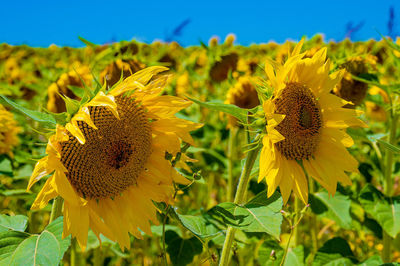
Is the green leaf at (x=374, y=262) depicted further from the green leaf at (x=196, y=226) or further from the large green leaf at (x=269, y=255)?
the green leaf at (x=196, y=226)

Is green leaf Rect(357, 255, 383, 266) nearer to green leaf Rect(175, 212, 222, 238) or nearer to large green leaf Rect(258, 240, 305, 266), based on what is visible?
large green leaf Rect(258, 240, 305, 266)

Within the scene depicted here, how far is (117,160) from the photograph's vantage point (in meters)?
1.19

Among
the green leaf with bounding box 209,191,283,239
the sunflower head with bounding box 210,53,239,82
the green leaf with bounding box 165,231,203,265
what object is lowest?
the green leaf with bounding box 165,231,203,265

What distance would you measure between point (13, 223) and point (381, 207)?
140cm

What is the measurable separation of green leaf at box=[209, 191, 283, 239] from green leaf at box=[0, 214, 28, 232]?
531 mm

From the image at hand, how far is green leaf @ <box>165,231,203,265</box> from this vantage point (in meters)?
1.59

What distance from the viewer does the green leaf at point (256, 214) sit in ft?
3.52

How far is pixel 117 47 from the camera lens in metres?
1.84

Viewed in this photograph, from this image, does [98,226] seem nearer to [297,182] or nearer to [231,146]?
[297,182]

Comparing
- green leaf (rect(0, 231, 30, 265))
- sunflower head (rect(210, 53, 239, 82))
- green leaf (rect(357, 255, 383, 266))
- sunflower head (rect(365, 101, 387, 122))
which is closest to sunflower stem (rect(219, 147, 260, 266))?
green leaf (rect(0, 231, 30, 265))

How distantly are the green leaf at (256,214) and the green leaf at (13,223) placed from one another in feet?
1.74

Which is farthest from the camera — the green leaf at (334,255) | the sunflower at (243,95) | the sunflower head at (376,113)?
the sunflower head at (376,113)

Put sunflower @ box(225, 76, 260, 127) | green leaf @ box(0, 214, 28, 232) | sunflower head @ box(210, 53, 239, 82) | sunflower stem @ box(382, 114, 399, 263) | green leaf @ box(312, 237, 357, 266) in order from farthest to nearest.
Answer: sunflower head @ box(210, 53, 239, 82), sunflower @ box(225, 76, 260, 127), sunflower stem @ box(382, 114, 399, 263), green leaf @ box(312, 237, 357, 266), green leaf @ box(0, 214, 28, 232)

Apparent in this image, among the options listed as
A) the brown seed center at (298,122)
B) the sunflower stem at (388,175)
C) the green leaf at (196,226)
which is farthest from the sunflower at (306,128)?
the sunflower stem at (388,175)
